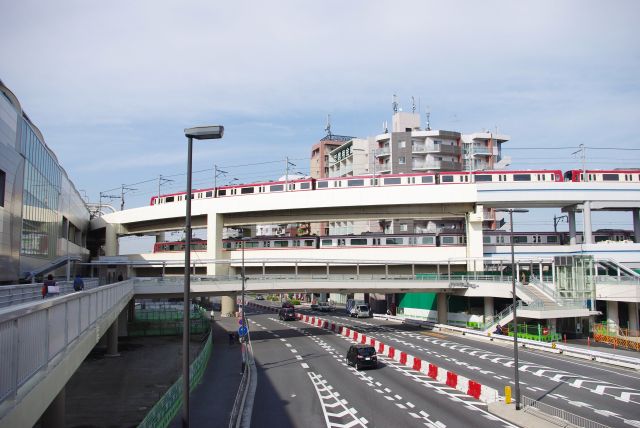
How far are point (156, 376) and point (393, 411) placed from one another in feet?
59.9

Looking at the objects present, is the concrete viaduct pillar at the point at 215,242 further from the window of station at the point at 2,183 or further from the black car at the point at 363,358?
the window of station at the point at 2,183

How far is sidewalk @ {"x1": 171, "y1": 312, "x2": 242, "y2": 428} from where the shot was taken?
2158 centimetres

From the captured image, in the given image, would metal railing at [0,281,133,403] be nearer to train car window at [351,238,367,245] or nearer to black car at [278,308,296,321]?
train car window at [351,238,367,245]

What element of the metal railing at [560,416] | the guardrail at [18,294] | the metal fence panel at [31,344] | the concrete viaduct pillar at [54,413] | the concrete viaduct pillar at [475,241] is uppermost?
the concrete viaduct pillar at [475,241]

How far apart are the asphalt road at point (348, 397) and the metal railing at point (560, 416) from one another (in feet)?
5.65

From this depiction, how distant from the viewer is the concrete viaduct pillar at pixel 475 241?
6194 centimetres

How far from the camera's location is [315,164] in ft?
476

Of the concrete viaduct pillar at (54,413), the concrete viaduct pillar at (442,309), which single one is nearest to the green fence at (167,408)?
the concrete viaduct pillar at (54,413)

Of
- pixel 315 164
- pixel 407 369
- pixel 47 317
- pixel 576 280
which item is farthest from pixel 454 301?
pixel 315 164

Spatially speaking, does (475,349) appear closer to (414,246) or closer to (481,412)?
(481,412)

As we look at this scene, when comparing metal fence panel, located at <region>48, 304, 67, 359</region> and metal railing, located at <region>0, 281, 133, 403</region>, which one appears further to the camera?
metal fence panel, located at <region>48, 304, 67, 359</region>

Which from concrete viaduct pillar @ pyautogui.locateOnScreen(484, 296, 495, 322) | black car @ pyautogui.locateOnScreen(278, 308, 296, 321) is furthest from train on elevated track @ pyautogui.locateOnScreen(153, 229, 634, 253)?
concrete viaduct pillar @ pyautogui.locateOnScreen(484, 296, 495, 322)

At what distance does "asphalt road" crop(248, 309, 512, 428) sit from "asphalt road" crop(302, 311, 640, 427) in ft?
11.6

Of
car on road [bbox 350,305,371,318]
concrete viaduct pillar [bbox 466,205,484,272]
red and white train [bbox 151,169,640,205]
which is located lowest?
car on road [bbox 350,305,371,318]
